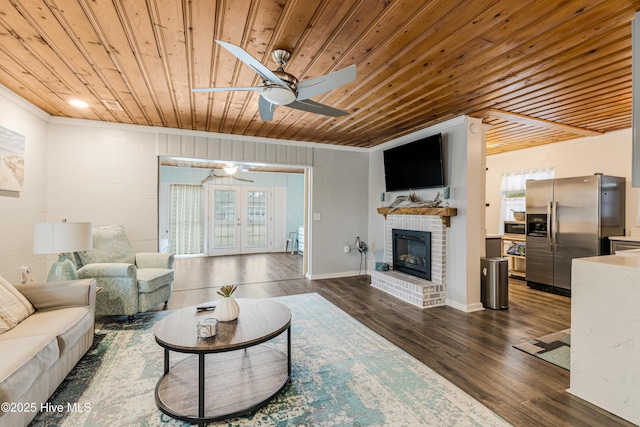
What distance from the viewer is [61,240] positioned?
8.38 ft

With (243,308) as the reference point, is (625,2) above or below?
above

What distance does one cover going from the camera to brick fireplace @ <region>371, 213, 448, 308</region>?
12.8 feet

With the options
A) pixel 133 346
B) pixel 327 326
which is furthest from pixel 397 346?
pixel 133 346

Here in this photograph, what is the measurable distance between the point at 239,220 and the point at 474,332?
263 inches

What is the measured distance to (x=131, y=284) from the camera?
127 inches

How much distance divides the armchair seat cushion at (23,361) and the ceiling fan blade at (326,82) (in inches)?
88.4

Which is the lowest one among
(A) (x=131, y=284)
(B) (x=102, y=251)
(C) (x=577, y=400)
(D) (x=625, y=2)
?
(C) (x=577, y=400)

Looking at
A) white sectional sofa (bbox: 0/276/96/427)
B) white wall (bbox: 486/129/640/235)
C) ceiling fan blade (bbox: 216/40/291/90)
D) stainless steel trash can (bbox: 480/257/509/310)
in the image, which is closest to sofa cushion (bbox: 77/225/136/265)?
white sectional sofa (bbox: 0/276/96/427)

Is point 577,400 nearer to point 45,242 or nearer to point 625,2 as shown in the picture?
point 625,2

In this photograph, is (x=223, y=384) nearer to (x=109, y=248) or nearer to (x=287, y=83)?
(x=287, y=83)

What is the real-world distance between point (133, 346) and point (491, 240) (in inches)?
178

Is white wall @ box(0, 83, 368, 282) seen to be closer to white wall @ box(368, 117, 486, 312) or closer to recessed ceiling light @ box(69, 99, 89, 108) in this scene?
recessed ceiling light @ box(69, 99, 89, 108)

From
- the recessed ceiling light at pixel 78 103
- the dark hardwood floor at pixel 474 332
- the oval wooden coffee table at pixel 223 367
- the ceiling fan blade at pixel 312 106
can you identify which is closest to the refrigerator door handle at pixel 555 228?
the dark hardwood floor at pixel 474 332

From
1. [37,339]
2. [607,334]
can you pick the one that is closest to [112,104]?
[37,339]
